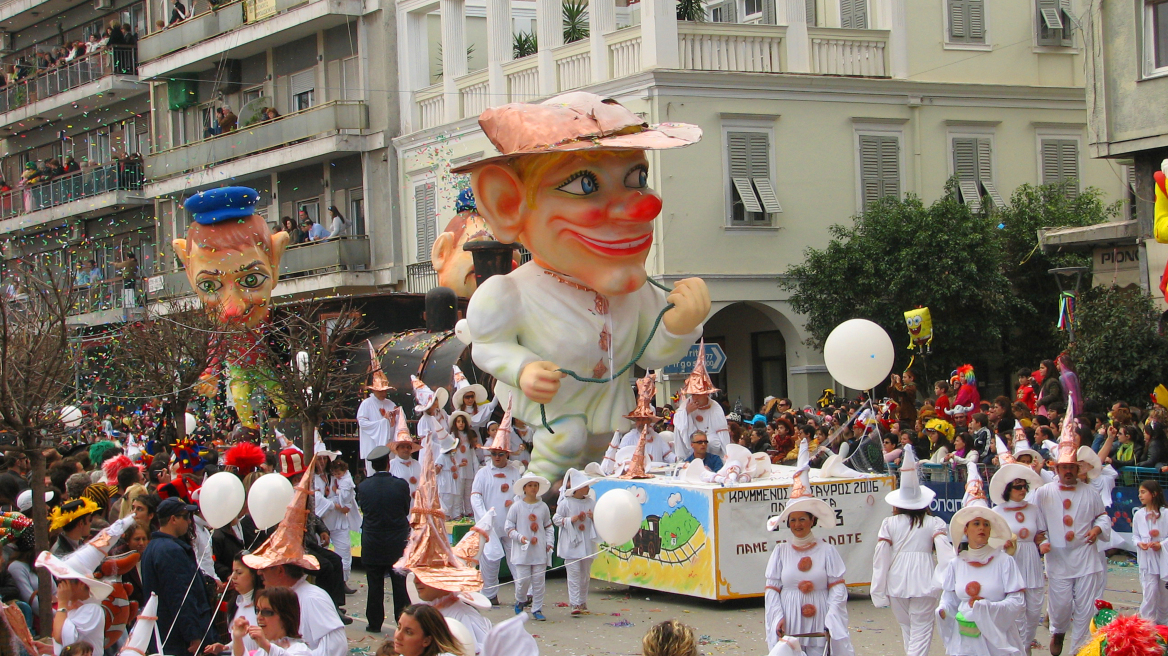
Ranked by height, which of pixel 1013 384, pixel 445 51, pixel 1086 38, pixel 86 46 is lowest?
pixel 1013 384

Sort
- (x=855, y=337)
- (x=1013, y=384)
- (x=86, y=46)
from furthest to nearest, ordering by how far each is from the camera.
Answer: (x=86, y=46) < (x=1013, y=384) < (x=855, y=337)

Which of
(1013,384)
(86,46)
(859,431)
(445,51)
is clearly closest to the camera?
(859,431)

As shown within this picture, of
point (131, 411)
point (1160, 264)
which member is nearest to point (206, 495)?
point (131, 411)

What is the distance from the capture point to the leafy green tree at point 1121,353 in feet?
53.7

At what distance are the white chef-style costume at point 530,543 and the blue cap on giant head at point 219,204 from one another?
7.26 meters

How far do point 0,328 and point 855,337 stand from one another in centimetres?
534

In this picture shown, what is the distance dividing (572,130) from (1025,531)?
4.42 meters

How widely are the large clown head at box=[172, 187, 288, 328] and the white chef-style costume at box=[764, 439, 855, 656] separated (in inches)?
394

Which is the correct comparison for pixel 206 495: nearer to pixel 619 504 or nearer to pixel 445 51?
pixel 619 504

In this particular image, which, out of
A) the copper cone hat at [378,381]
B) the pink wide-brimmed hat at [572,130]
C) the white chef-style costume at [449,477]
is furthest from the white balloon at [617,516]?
Answer: the copper cone hat at [378,381]

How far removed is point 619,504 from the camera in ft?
25.9

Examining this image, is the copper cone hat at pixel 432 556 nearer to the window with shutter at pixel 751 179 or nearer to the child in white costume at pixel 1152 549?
the child in white costume at pixel 1152 549

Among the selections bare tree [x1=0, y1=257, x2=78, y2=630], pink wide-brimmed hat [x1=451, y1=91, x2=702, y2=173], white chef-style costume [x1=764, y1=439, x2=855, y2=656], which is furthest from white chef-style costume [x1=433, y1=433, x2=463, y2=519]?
white chef-style costume [x1=764, y1=439, x2=855, y2=656]

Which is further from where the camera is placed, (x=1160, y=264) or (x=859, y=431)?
(x=1160, y=264)
